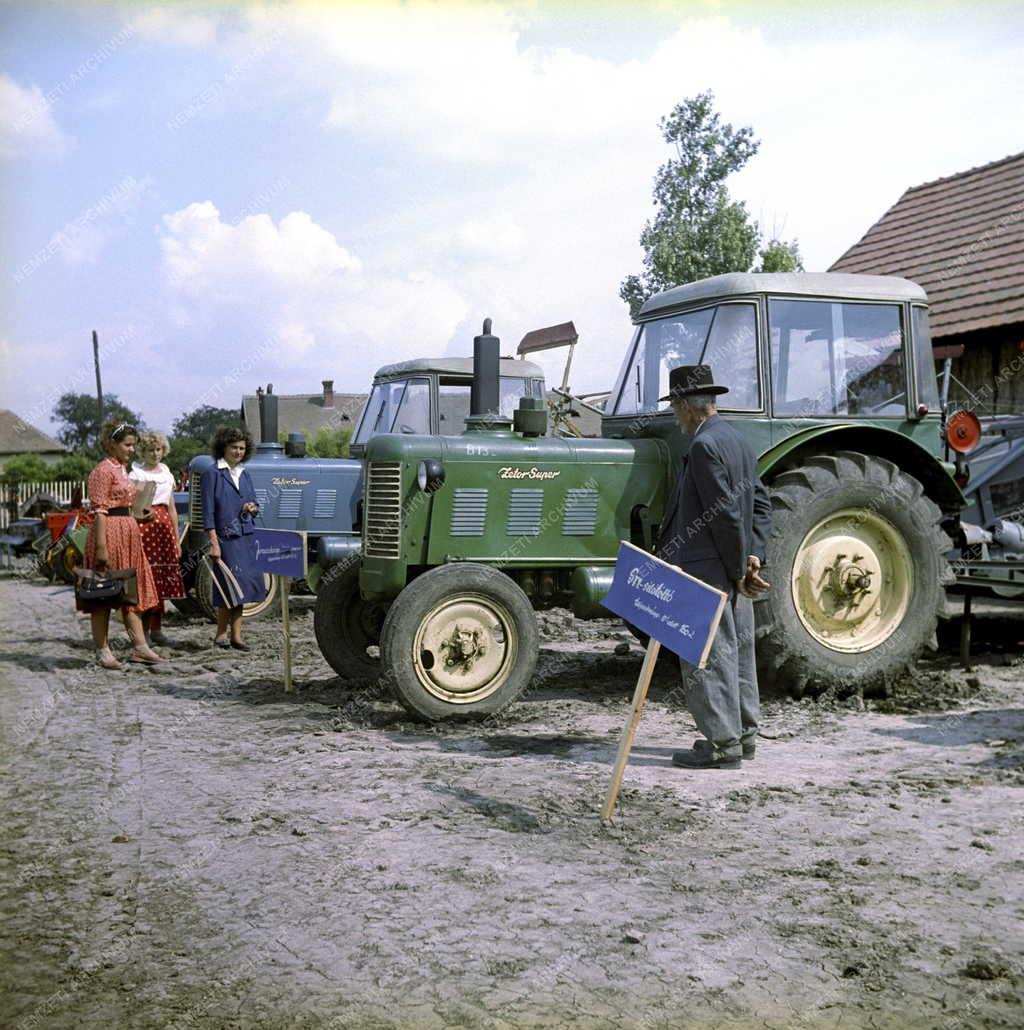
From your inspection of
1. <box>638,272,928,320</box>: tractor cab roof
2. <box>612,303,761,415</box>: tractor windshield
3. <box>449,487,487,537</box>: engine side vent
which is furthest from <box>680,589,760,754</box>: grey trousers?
<box>638,272,928,320</box>: tractor cab roof

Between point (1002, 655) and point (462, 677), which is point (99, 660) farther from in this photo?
point (1002, 655)

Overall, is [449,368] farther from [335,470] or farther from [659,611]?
[659,611]

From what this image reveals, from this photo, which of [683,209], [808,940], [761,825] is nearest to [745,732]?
[761,825]

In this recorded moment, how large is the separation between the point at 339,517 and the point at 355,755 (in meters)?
6.09

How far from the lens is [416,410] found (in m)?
11.3

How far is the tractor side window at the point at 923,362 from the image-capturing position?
24.0 ft

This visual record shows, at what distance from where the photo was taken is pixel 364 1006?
2.91 meters

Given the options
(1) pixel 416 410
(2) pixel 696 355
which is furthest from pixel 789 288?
(1) pixel 416 410

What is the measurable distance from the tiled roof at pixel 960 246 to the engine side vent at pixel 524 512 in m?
8.77

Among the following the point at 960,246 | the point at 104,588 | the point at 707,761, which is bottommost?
the point at 707,761

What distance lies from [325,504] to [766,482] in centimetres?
565

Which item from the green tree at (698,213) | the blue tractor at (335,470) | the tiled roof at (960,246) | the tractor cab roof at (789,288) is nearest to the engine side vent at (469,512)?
the tractor cab roof at (789,288)

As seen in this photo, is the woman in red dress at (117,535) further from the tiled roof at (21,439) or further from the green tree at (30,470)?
the tiled roof at (21,439)

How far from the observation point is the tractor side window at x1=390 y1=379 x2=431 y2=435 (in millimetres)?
11266
